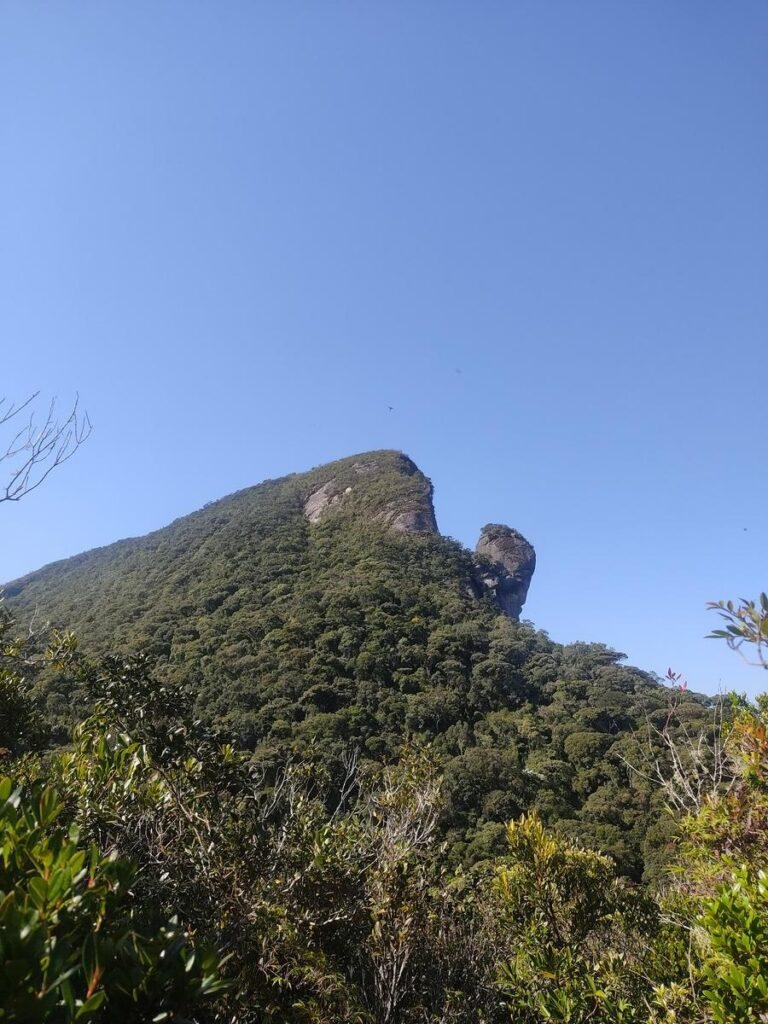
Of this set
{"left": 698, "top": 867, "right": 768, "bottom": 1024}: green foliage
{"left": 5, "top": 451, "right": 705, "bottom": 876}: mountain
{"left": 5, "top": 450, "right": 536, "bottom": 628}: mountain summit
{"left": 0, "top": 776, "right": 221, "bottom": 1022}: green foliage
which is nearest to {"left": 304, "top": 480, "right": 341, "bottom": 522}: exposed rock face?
{"left": 5, "top": 450, "right": 536, "bottom": 628}: mountain summit

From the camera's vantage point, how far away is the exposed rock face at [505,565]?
184 feet

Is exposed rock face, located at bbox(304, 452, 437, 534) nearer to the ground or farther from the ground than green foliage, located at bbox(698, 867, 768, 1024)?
farther from the ground

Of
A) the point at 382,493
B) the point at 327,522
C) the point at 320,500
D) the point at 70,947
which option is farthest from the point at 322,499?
the point at 70,947

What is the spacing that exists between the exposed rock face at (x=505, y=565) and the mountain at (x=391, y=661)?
35cm

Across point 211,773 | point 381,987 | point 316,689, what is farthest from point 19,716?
point 316,689

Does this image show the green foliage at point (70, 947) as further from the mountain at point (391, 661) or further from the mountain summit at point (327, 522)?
the mountain summit at point (327, 522)

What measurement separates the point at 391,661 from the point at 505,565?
1253 inches

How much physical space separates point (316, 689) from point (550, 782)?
42.6 ft

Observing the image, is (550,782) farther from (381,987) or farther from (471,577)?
(471,577)

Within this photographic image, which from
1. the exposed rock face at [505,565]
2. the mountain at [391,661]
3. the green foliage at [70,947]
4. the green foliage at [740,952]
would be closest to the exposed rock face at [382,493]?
the mountain at [391,661]

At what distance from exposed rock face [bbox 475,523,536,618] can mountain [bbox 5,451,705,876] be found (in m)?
0.35

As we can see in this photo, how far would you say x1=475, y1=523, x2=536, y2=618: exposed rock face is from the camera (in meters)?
56.0

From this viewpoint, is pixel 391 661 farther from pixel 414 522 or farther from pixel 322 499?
pixel 322 499

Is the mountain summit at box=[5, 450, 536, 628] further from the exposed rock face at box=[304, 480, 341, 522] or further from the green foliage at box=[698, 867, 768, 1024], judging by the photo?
the green foliage at box=[698, 867, 768, 1024]
